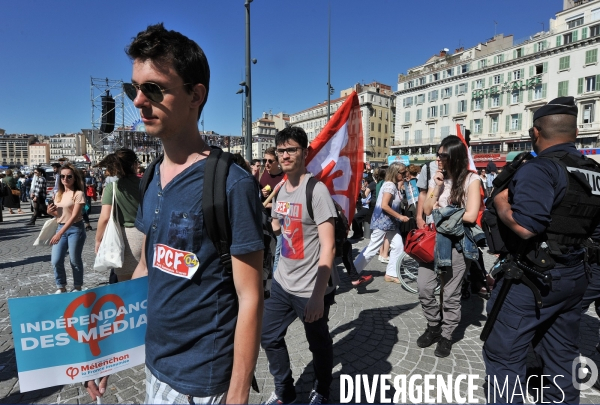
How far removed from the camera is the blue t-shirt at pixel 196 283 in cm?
120

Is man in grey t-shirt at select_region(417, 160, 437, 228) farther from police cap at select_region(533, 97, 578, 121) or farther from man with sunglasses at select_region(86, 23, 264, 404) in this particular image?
man with sunglasses at select_region(86, 23, 264, 404)

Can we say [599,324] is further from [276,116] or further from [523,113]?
[276,116]

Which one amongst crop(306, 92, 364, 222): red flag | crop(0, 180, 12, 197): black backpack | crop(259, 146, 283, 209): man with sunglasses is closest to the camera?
crop(306, 92, 364, 222): red flag

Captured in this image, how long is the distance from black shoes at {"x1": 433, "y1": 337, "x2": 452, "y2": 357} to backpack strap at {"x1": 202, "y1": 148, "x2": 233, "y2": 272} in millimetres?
2937

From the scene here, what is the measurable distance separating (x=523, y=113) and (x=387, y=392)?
50578 mm

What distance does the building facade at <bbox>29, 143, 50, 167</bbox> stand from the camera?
162125mm

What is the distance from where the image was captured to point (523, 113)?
43906 mm

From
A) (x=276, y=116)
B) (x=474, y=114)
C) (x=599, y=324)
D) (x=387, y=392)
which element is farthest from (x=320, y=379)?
(x=276, y=116)

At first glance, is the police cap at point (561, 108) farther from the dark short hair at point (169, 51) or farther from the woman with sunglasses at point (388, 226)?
the woman with sunglasses at point (388, 226)

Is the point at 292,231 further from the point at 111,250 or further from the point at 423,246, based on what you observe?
the point at 111,250

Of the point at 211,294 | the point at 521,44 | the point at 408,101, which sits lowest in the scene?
the point at 211,294

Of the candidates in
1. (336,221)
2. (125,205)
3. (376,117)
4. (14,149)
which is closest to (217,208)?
(336,221)

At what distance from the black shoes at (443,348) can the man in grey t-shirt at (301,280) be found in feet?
4.73

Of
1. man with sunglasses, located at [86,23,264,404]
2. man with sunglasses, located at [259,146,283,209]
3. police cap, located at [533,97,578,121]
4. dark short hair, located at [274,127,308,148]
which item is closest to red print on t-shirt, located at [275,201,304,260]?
dark short hair, located at [274,127,308,148]
